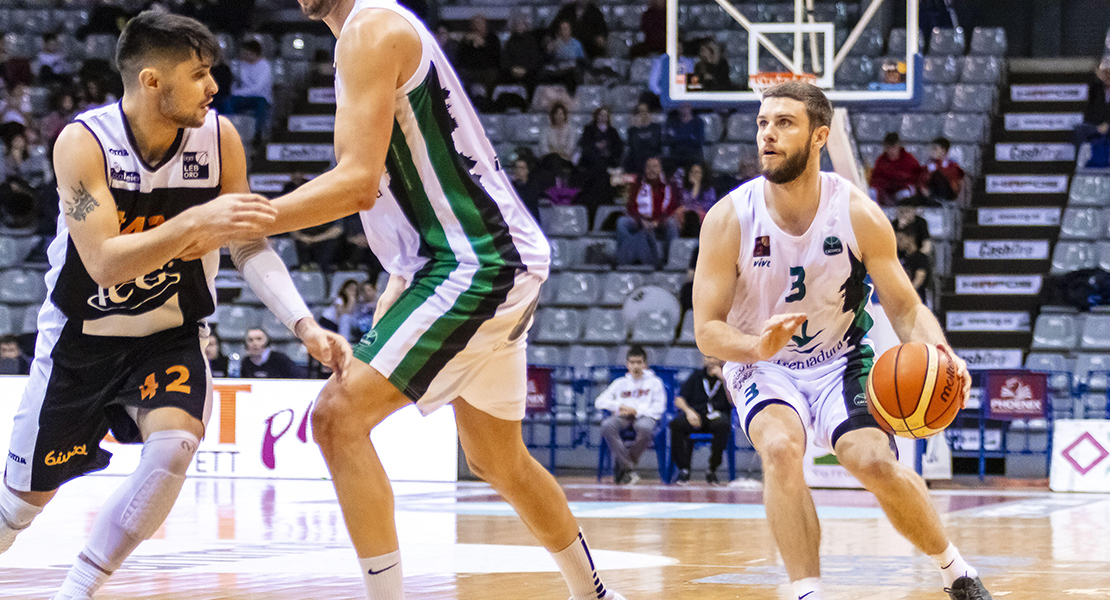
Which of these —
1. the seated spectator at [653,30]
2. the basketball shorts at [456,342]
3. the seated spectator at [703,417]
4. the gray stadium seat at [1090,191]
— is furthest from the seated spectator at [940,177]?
the basketball shorts at [456,342]

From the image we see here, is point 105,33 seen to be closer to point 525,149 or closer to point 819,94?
point 525,149

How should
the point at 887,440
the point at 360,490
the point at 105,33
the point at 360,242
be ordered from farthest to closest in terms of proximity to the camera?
the point at 105,33, the point at 360,242, the point at 887,440, the point at 360,490

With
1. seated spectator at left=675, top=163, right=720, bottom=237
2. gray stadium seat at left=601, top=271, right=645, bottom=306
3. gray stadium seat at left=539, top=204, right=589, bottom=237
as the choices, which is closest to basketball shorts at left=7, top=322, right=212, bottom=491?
gray stadium seat at left=601, top=271, right=645, bottom=306

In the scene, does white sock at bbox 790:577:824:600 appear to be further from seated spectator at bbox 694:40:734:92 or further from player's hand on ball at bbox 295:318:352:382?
seated spectator at bbox 694:40:734:92

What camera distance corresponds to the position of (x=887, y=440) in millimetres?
4270

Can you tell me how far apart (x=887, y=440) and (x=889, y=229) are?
72 cm

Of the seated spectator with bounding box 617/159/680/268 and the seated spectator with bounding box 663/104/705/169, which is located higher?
the seated spectator with bounding box 663/104/705/169

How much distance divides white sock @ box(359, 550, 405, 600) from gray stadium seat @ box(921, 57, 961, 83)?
13.8 metres

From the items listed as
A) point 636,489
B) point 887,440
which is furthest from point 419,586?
point 636,489

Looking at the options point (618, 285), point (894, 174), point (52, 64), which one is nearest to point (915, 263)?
point (894, 174)

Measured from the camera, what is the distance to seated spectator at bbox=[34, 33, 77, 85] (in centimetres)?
1683

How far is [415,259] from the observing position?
142 inches

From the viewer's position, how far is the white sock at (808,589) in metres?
3.95

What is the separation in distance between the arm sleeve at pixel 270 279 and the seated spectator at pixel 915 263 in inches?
371
